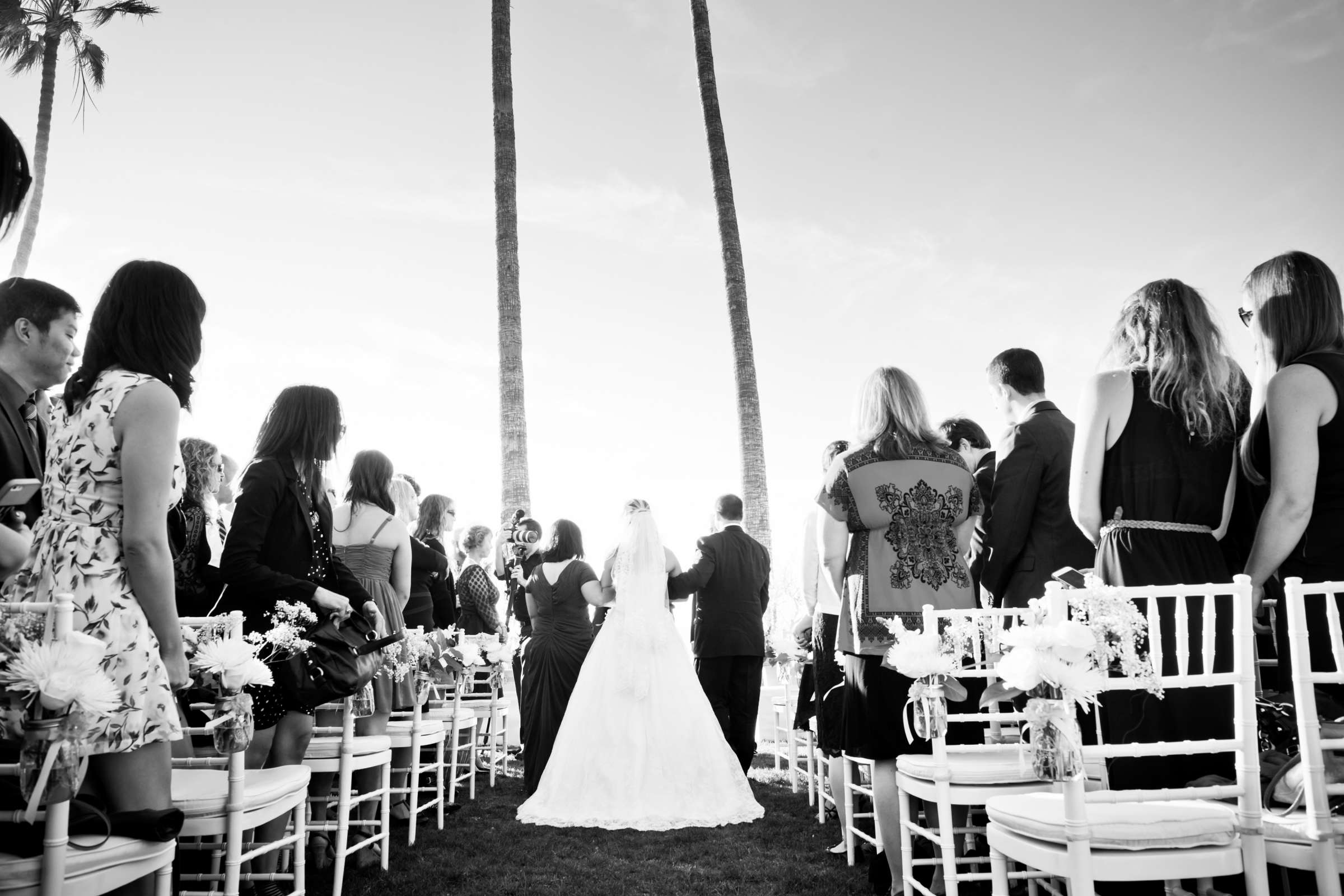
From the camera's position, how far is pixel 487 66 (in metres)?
11.0

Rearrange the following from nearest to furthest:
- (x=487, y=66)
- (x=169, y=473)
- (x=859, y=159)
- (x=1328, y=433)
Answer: (x=169, y=473), (x=1328, y=433), (x=487, y=66), (x=859, y=159)

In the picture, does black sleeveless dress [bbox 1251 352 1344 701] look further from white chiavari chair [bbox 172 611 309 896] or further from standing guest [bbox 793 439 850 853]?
white chiavari chair [bbox 172 611 309 896]

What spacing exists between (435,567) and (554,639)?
3.60 ft

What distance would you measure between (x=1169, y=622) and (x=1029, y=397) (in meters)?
1.69

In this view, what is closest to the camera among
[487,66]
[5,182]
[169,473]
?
[5,182]

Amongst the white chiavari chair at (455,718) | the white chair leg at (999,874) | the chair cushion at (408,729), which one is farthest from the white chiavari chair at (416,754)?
the white chair leg at (999,874)

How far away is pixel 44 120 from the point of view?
14.9 m

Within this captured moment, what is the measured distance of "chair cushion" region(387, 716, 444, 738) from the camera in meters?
5.19

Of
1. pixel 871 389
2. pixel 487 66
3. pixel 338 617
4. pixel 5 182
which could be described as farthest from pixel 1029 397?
pixel 487 66

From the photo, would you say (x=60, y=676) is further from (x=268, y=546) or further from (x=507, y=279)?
(x=507, y=279)

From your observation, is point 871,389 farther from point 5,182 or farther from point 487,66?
point 487,66

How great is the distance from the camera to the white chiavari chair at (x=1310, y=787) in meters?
1.92

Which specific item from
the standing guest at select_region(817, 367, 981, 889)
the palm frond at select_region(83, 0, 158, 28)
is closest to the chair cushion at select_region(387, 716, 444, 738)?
the standing guest at select_region(817, 367, 981, 889)

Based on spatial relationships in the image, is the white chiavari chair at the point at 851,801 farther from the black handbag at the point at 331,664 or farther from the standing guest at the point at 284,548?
the standing guest at the point at 284,548
